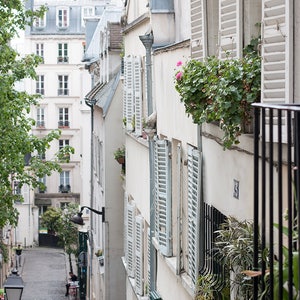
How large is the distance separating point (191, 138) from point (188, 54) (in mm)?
959

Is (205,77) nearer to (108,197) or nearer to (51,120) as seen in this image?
(108,197)

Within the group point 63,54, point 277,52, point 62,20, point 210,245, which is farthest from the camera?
point 62,20

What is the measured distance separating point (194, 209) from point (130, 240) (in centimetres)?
933

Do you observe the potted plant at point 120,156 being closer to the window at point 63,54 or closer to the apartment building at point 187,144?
the apartment building at point 187,144

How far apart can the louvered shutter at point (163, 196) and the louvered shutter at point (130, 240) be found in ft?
18.6

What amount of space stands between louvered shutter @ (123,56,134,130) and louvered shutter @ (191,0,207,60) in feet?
27.6

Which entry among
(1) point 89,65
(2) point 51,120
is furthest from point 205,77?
(2) point 51,120

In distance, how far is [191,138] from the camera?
1117 centimetres

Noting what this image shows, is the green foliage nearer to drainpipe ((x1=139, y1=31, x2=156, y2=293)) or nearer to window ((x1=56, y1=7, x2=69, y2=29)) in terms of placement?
drainpipe ((x1=139, y1=31, x2=156, y2=293))

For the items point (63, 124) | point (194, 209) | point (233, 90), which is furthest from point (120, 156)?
point (63, 124)

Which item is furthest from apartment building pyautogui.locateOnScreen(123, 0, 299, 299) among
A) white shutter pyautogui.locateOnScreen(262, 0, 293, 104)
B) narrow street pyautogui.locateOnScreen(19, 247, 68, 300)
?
narrow street pyautogui.locateOnScreen(19, 247, 68, 300)

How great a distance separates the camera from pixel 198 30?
10578mm

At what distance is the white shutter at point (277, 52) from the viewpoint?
6859mm

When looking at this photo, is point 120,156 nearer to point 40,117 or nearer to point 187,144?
point 187,144
